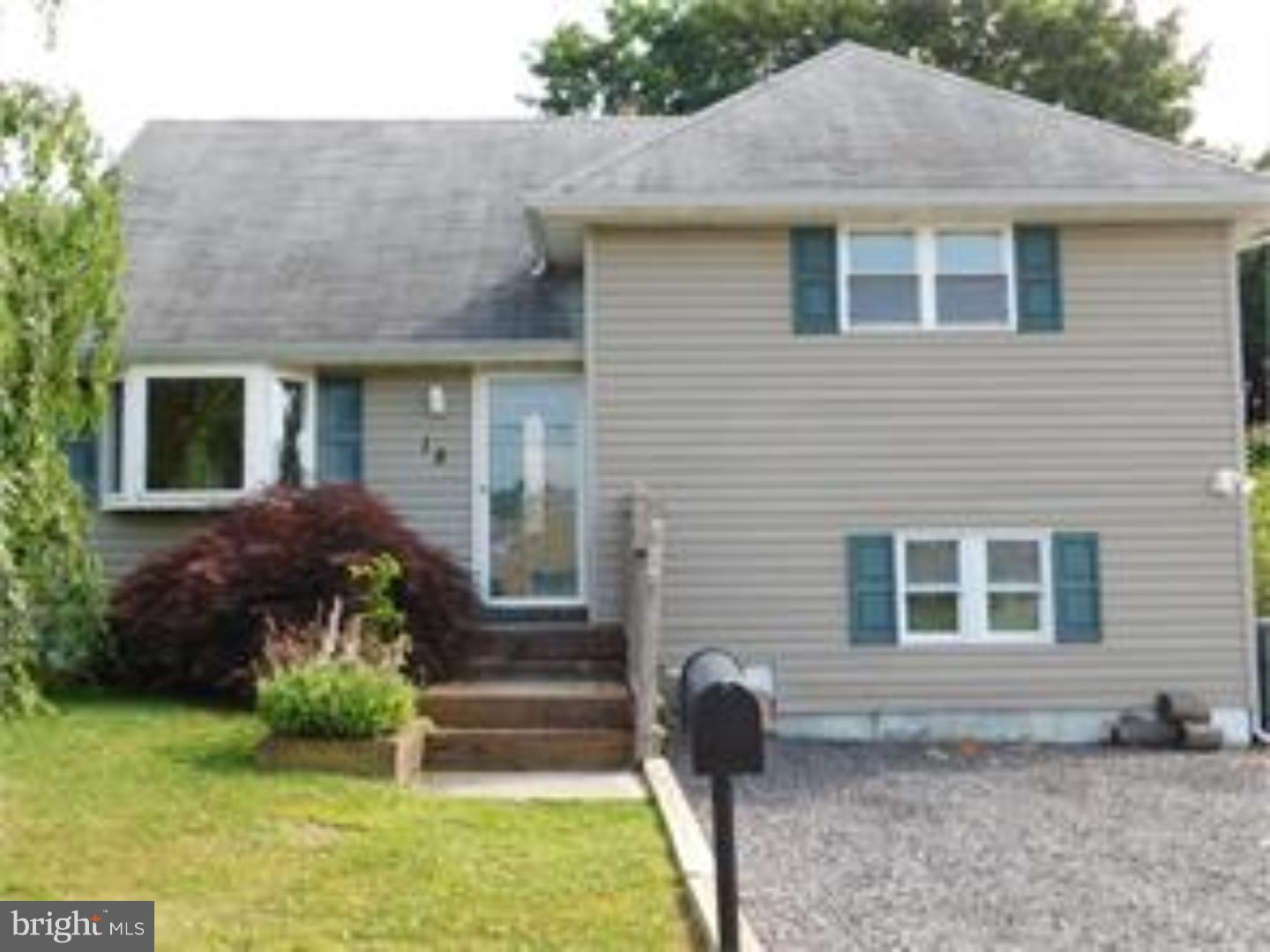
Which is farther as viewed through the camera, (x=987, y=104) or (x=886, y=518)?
(x=987, y=104)

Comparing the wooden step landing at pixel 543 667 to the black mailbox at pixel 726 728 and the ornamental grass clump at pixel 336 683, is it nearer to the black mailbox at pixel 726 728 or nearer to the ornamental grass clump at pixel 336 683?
the ornamental grass clump at pixel 336 683

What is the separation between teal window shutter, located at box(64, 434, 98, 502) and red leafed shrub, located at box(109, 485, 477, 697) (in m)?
1.55

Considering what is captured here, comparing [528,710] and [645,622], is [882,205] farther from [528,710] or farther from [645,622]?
[528,710]

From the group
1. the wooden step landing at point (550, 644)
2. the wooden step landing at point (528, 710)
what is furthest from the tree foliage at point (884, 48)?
the wooden step landing at point (528, 710)

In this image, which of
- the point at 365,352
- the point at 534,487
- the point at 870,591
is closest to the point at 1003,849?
the point at 870,591

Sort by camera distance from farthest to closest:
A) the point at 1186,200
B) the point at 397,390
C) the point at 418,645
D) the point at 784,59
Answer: the point at 784,59
the point at 397,390
the point at 1186,200
the point at 418,645

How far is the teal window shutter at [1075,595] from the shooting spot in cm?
1274

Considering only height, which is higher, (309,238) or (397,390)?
(309,238)

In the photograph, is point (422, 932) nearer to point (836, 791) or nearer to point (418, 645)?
point (836, 791)

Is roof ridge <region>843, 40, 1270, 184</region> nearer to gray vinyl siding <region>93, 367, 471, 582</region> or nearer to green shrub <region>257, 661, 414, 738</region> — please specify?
gray vinyl siding <region>93, 367, 471, 582</region>

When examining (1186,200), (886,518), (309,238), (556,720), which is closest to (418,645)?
(556,720)

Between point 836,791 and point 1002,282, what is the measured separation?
198 inches

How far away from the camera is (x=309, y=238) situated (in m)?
15.2

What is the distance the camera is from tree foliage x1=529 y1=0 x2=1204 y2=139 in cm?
3128
